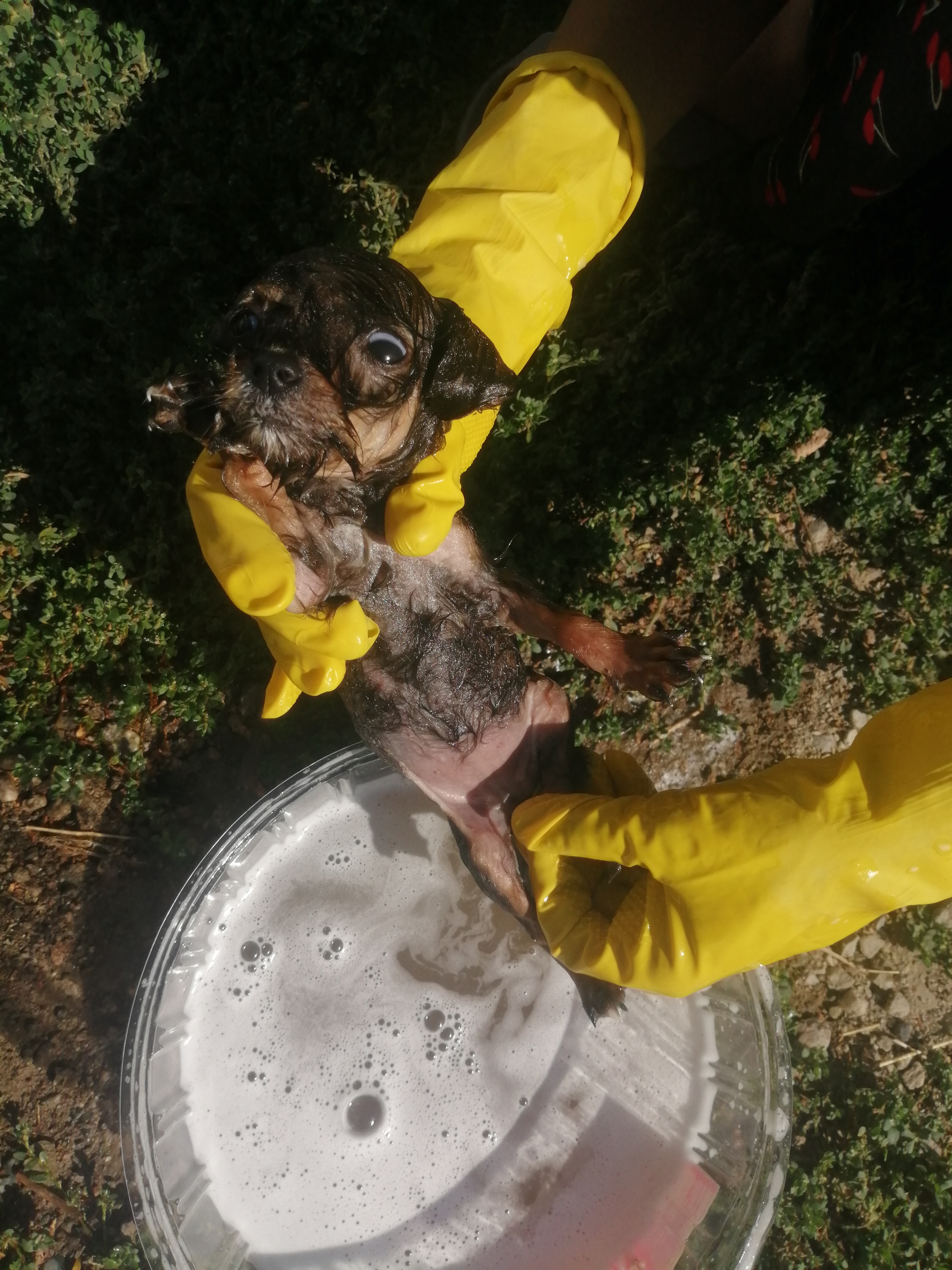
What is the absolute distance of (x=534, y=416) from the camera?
4.23 metres

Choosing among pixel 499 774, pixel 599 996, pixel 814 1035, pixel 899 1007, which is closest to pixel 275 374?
pixel 499 774

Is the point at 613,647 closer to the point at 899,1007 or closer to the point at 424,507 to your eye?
the point at 424,507

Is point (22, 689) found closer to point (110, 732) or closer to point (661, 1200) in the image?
point (110, 732)

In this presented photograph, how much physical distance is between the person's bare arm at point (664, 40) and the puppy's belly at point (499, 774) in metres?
2.31

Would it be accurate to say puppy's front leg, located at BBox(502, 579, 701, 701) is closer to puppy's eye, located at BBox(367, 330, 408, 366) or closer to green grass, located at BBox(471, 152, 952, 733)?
green grass, located at BBox(471, 152, 952, 733)

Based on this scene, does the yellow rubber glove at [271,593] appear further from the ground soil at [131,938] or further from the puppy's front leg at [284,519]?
the ground soil at [131,938]

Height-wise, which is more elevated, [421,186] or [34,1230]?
[421,186]

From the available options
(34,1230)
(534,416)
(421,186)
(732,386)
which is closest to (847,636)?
(732,386)

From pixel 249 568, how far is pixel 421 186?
8.74 feet

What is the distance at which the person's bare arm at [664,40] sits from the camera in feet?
10.00

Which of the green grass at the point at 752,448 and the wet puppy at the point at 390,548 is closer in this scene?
the wet puppy at the point at 390,548

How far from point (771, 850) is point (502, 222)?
2.23 m

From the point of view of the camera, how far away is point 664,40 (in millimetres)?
3078

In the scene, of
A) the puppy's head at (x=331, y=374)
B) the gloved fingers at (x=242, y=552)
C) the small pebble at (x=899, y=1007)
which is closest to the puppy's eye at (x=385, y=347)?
the puppy's head at (x=331, y=374)
